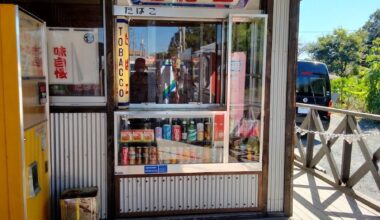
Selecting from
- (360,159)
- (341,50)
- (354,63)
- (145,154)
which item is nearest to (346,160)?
(145,154)

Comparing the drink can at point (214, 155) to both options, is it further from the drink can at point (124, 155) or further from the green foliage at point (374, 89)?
the green foliage at point (374, 89)

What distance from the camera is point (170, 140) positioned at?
11.0ft

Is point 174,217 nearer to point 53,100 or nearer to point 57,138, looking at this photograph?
point 57,138

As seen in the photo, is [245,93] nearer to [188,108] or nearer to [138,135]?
[188,108]

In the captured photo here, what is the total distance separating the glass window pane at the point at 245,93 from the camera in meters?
3.34

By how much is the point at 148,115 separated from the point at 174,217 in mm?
996

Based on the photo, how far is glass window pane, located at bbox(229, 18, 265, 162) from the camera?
3336mm

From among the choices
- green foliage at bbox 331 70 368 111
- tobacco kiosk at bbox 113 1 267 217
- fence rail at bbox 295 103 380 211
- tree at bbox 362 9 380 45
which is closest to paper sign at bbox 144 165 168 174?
tobacco kiosk at bbox 113 1 267 217

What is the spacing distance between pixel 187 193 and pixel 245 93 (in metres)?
1.12

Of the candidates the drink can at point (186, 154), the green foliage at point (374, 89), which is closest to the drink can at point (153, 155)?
the drink can at point (186, 154)

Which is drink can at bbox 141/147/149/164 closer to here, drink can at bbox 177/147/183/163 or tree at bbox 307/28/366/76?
drink can at bbox 177/147/183/163

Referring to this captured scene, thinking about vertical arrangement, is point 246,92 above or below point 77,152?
above

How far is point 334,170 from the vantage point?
4.46m

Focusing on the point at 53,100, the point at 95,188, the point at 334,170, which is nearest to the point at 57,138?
the point at 53,100
